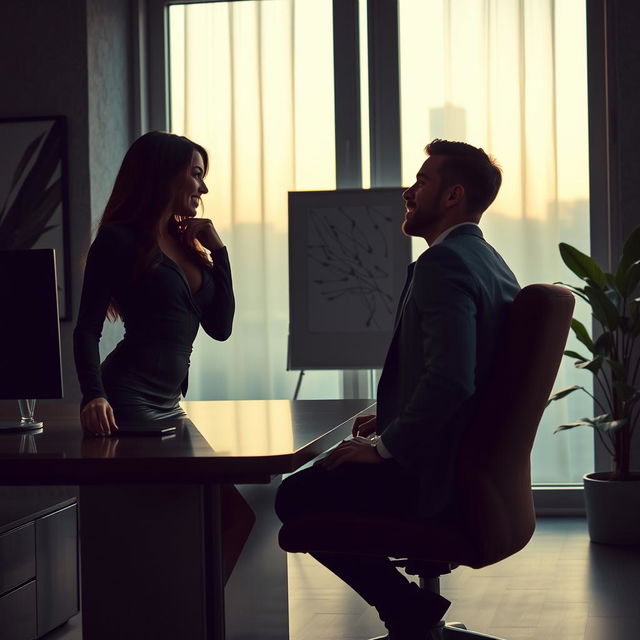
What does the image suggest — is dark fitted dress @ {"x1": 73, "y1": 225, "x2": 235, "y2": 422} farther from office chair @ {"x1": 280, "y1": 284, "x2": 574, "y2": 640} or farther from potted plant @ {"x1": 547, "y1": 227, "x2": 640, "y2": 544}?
potted plant @ {"x1": 547, "y1": 227, "x2": 640, "y2": 544}

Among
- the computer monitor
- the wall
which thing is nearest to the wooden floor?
the computer monitor

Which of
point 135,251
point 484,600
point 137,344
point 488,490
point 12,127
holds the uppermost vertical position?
point 12,127

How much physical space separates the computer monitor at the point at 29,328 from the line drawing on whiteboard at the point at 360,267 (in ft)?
8.75

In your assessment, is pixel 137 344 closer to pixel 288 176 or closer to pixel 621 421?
pixel 621 421

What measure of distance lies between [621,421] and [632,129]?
145 centimetres

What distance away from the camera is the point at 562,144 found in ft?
16.4

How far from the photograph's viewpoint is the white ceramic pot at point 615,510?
166 inches

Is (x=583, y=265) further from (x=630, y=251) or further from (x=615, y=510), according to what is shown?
(x=615, y=510)

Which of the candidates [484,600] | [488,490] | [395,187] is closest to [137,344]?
[488,490]

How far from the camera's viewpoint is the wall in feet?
16.1

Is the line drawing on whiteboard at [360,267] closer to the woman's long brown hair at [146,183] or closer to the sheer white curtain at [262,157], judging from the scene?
the sheer white curtain at [262,157]

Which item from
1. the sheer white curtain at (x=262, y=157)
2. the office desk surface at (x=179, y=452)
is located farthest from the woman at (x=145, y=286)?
the sheer white curtain at (x=262, y=157)

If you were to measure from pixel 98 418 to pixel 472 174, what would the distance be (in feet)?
3.38

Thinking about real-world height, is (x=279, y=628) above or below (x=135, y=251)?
below
